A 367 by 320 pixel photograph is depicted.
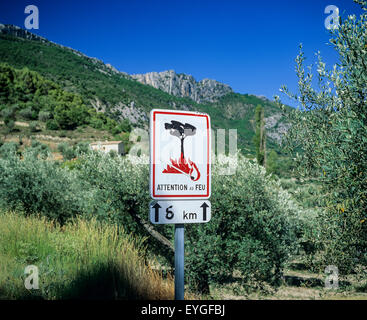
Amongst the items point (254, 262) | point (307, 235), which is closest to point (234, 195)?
point (254, 262)

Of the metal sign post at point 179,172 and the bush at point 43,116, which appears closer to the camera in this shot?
the metal sign post at point 179,172

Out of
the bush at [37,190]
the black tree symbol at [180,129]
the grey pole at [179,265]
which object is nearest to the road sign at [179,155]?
the black tree symbol at [180,129]

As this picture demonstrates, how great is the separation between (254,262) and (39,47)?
98967 millimetres

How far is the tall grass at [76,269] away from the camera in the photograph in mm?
4027

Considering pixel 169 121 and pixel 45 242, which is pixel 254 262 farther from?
pixel 169 121

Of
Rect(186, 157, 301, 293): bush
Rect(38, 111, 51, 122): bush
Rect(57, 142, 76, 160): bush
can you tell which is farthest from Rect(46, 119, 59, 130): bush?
Rect(186, 157, 301, 293): bush

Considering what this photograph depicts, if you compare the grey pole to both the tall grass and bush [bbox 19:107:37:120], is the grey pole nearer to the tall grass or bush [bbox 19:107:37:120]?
the tall grass

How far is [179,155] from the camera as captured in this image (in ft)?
8.74

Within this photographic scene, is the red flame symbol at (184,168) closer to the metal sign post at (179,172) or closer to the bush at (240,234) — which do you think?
the metal sign post at (179,172)

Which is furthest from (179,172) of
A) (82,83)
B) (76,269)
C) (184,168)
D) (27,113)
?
(82,83)

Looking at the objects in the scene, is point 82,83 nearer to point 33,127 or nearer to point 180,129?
point 33,127

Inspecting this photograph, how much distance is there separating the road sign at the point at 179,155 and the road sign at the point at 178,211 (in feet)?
0.17

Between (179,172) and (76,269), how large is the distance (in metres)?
2.76

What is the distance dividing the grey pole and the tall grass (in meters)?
1.73
